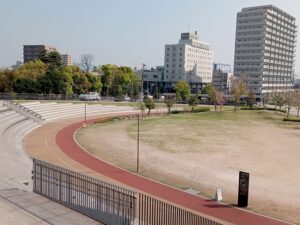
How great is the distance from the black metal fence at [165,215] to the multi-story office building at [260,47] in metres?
145

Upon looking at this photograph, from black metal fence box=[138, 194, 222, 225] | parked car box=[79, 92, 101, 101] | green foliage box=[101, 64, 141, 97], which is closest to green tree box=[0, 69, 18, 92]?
parked car box=[79, 92, 101, 101]

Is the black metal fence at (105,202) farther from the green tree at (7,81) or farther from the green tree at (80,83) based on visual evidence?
the green tree at (80,83)

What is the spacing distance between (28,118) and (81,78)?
44.2m

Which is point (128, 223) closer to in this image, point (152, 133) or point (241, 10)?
point (152, 133)

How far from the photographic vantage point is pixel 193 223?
35.1 feet

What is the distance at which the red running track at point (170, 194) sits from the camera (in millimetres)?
15492

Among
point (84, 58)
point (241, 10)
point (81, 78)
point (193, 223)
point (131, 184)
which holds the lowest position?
point (131, 184)

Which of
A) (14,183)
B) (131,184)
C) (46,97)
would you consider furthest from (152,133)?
(46,97)

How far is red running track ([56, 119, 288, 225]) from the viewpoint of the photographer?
610 inches

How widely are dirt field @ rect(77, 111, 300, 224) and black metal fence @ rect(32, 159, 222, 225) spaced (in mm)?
6752

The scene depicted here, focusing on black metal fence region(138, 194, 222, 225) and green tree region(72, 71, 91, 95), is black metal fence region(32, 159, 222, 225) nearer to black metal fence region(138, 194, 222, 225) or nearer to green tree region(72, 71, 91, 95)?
black metal fence region(138, 194, 222, 225)

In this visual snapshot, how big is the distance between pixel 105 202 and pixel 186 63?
15865cm

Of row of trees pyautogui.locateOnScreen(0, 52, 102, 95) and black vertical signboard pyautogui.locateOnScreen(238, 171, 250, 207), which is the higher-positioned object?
row of trees pyautogui.locateOnScreen(0, 52, 102, 95)

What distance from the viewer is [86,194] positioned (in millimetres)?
13609
